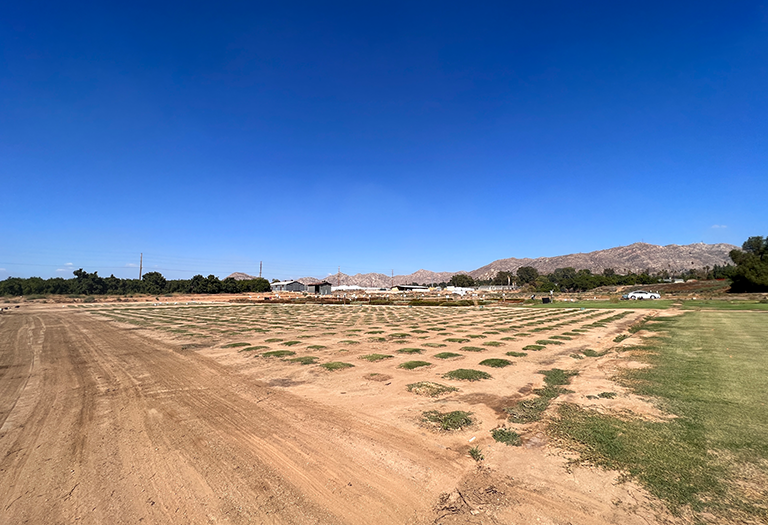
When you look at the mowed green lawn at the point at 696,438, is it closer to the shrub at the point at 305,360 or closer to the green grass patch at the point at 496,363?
the green grass patch at the point at 496,363

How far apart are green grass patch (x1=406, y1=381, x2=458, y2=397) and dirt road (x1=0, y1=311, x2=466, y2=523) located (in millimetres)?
2189

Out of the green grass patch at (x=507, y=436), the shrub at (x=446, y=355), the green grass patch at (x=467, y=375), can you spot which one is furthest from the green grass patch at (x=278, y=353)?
the green grass patch at (x=507, y=436)

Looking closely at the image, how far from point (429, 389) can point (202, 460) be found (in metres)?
5.28

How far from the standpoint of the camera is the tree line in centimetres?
8050

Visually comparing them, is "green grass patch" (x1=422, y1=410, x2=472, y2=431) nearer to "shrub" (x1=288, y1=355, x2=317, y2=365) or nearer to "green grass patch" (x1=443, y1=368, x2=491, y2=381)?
"green grass patch" (x1=443, y1=368, x2=491, y2=381)

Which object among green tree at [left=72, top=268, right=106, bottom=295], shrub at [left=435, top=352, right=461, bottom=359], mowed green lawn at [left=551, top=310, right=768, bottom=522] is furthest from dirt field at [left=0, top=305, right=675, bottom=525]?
green tree at [left=72, top=268, right=106, bottom=295]

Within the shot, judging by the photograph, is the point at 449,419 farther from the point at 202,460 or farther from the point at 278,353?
the point at 278,353

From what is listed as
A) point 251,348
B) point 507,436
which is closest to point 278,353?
point 251,348

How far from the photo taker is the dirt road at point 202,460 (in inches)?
152

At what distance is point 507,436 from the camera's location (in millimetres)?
5555

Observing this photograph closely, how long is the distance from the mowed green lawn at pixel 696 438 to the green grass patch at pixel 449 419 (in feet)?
5.24

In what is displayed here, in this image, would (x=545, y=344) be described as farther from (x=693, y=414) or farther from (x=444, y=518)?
→ (x=444, y=518)

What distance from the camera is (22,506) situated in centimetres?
399

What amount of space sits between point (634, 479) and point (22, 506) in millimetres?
7833
